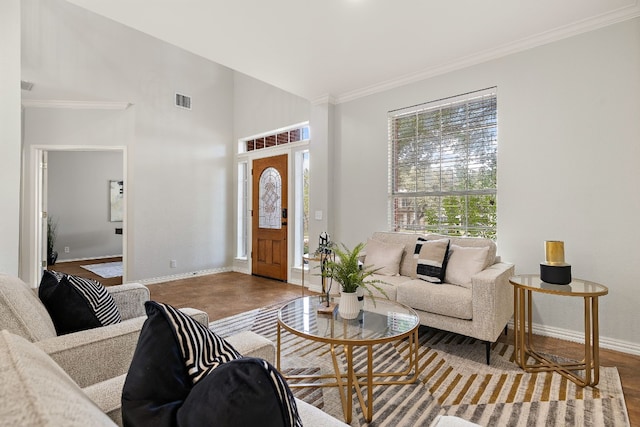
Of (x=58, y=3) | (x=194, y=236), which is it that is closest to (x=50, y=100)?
(x=58, y=3)

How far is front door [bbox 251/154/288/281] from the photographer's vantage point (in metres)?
5.31

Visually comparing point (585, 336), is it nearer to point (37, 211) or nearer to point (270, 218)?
point (270, 218)

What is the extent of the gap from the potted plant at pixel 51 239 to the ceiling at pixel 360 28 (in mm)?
A: 5755

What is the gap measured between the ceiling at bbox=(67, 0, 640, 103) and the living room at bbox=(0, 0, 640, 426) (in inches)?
6.8

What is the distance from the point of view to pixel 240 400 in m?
0.58

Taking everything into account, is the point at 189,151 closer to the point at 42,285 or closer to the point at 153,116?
the point at 153,116

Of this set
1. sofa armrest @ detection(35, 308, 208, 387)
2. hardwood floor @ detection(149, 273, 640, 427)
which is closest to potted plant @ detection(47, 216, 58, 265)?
hardwood floor @ detection(149, 273, 640, 427)

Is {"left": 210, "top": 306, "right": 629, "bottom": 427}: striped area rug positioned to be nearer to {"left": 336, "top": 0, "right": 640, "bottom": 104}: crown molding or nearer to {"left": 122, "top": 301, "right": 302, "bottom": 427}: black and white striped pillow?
{"left": 122, "top": 301, "right": 302, "bottom": 427}: black and white striped pillow

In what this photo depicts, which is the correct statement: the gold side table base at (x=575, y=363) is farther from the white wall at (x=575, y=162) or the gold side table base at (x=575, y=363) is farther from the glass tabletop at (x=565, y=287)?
the white wall at (x=575, y=162)

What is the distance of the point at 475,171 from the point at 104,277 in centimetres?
597

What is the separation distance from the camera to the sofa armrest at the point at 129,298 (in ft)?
6.52

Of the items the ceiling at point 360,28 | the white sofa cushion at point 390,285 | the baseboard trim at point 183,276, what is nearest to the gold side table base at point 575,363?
the white sofa cushion at point 390,285

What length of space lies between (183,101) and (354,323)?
4.96m

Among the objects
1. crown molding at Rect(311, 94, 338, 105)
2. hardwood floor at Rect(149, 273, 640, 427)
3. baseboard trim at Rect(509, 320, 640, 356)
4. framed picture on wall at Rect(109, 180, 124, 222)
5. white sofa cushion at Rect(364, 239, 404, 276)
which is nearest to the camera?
hardwood floor at Rect(149, 273, 640, 427)
